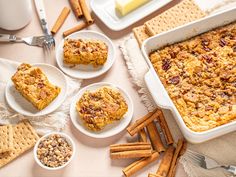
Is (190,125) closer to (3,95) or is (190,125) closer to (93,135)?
(93,135)

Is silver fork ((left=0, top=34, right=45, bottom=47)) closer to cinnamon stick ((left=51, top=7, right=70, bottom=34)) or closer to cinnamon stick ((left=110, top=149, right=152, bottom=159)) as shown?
cinnamon stick ((left=51, top=7, right=70, bottom=34))

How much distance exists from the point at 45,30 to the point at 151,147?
0.78m

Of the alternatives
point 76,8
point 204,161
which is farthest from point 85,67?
point 204,161

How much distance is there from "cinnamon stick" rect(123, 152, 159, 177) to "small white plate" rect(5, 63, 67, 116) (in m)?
0.41

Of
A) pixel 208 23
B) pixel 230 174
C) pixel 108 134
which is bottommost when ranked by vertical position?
pixel 230 174

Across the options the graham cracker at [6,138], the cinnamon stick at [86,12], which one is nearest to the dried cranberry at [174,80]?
the cinnamon stick at [86,12]

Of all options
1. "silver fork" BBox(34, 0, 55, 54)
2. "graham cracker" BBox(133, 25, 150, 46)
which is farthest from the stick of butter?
"silver fork" BBox(34, 0, 55, 54)

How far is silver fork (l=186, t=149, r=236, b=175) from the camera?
1.93m

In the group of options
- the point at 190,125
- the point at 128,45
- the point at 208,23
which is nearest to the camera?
the point at 190,125

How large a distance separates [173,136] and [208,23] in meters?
0.52

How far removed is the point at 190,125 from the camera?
1.89m

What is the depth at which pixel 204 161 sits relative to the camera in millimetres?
1939

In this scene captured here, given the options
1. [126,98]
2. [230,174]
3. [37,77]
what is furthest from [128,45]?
[230,174]

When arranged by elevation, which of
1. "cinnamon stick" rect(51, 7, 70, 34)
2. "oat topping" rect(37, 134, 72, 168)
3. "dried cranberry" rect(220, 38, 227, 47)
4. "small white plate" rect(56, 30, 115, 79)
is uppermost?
"cinnamon stick" rect(51, 7, 70, 34)
